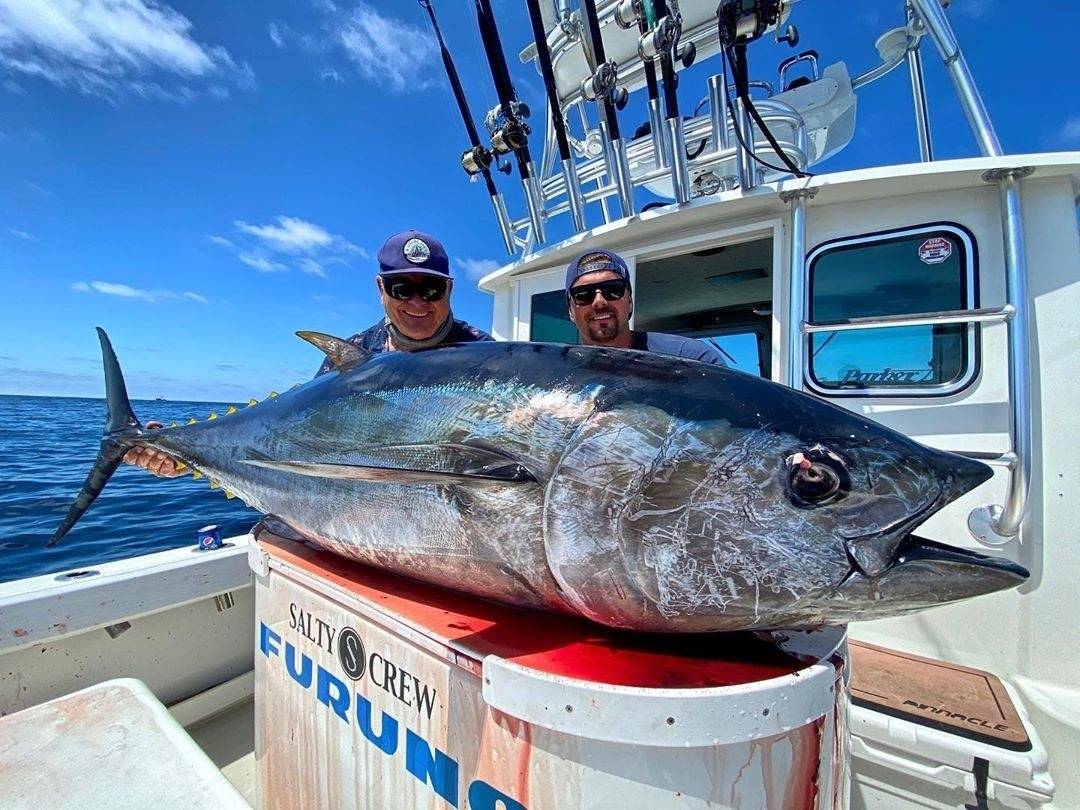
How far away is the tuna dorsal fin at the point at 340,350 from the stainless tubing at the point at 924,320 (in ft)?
7.70

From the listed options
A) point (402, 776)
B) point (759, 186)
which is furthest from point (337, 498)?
point (759, 186)

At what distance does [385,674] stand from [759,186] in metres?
3.02

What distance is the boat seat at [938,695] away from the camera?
5.78ft

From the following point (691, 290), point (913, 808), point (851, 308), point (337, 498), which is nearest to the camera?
point (337, 498)

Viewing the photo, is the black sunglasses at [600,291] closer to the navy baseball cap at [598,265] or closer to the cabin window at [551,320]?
the navy baseball cap at [598,265]

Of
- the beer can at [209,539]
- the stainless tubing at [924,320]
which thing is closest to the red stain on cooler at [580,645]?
the beer can at [209,539]

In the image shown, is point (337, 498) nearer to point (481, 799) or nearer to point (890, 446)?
point (481, 799)

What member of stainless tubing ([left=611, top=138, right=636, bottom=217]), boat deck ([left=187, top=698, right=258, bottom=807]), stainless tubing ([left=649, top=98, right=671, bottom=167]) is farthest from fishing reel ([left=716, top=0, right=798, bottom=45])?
boat deck ([left=187, top=698, right=258, bottom=807])

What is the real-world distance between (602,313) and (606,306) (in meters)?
0.04

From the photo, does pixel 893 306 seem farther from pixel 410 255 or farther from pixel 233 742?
pixel 233 742

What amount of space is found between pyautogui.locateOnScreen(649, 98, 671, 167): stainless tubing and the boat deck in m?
3.89

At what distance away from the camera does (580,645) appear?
960 mm

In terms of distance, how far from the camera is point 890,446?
2.88 feet

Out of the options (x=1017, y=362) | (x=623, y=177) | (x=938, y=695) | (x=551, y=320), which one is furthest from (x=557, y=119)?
(x=938, y=695)
